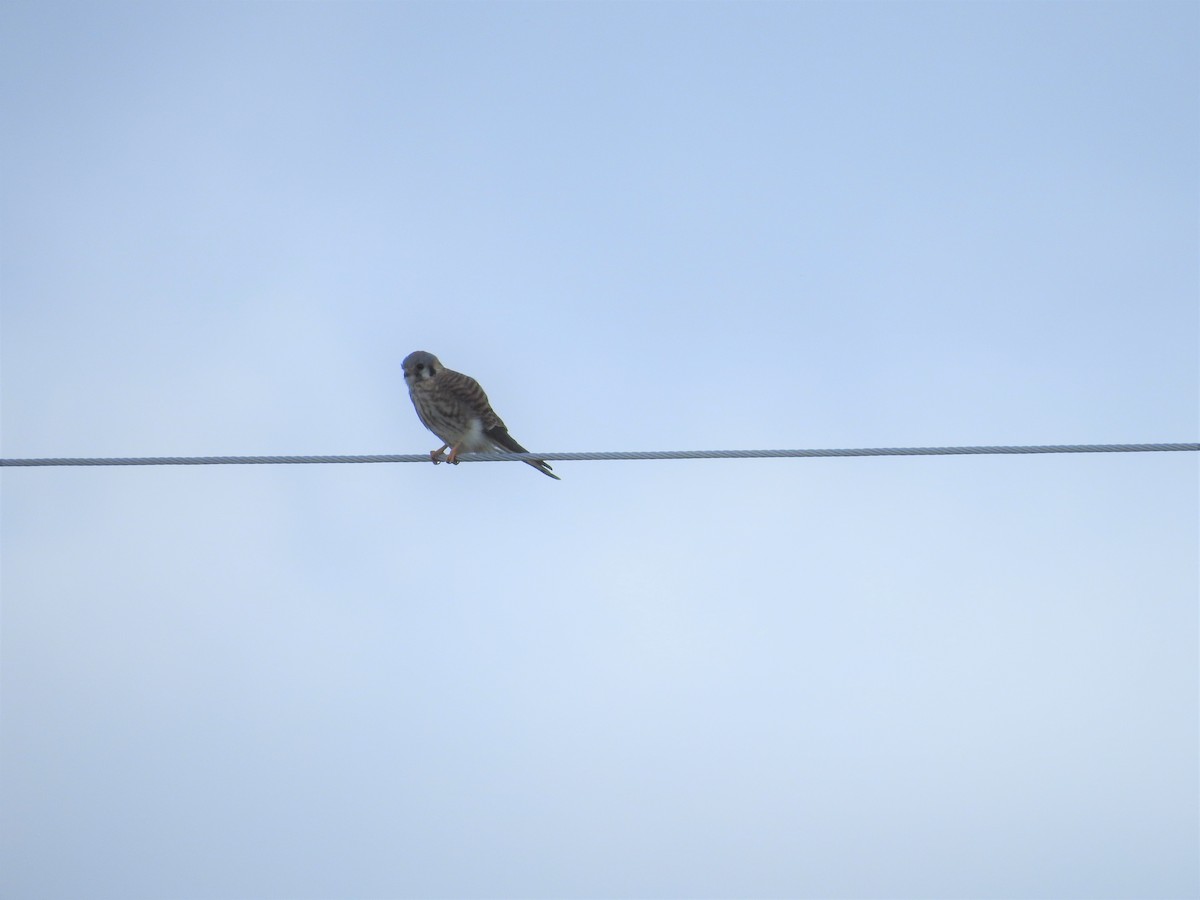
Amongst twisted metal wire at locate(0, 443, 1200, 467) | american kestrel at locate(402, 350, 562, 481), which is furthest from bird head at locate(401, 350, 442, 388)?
twisted metal wire at locate(0, 443, 1200, 467)

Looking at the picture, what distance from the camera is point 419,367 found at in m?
9.77

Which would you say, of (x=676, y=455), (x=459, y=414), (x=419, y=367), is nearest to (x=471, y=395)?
(x=459, y=414)

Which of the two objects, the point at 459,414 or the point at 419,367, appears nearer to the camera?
the point at 459,414

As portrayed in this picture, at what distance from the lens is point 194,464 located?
6.19 metres

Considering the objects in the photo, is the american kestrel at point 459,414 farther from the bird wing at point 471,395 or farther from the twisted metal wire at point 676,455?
the twisted metal wire at point 676,455

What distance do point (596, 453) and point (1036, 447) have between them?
188cm

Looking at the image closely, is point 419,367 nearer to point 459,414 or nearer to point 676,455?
point 459,414

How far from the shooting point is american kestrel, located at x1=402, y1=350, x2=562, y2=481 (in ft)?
30.4

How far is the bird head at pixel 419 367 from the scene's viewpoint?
9.72 metres

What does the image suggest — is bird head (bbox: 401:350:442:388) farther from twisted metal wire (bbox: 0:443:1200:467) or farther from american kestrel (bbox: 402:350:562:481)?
twisted metal wire (bbox: 0:443:1200:467)

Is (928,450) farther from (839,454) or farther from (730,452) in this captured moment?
(730,452)

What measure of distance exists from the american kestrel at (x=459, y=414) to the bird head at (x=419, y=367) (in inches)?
0.9

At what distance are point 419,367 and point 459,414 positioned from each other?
658 millimetres

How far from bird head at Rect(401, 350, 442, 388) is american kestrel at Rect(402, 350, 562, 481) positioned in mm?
23
